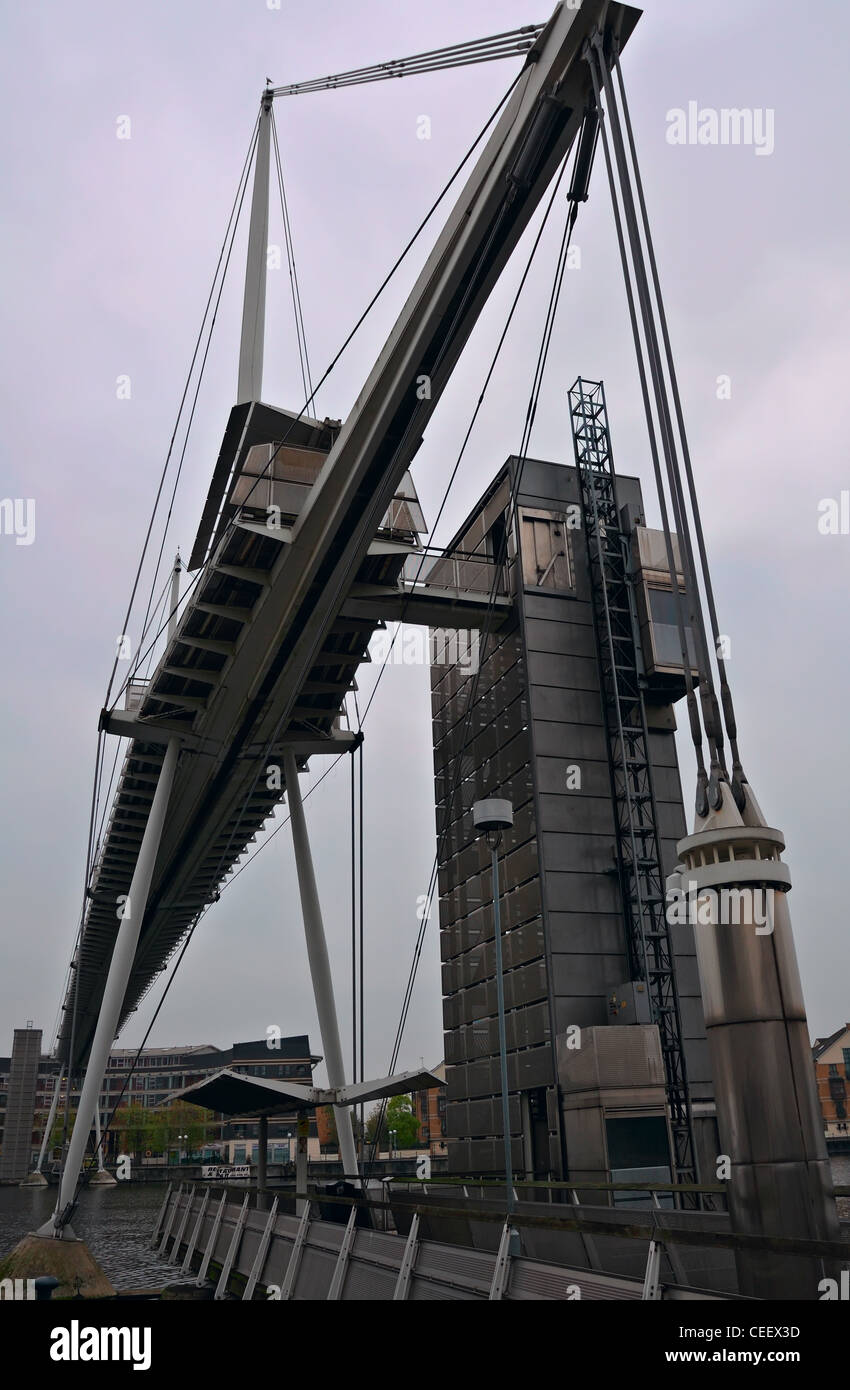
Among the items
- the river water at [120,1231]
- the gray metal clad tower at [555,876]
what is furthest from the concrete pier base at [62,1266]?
the gray metal clad tower at [555,876]

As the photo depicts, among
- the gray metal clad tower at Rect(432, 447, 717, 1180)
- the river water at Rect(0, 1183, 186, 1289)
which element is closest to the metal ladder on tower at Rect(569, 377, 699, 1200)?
the gray metal clad tower at Rect(432, 447, 717, 1180)

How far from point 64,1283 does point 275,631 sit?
42.4 ft

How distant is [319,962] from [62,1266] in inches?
318

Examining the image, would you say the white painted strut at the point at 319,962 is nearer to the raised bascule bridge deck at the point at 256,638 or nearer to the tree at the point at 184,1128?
the raised bascule bridge deck at the point at 256,638

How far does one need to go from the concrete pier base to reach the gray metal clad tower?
30.0 feet

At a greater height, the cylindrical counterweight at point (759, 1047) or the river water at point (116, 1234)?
the cylindrical counterweight at point (759, 1047)

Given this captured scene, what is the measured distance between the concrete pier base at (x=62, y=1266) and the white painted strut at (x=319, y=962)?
5353 millimetres

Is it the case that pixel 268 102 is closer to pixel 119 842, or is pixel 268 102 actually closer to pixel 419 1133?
pixel 119 842

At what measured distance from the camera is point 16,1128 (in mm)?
108312

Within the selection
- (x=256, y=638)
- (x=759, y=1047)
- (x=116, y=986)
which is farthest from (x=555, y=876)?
(x=759, y=1047)

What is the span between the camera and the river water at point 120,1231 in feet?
65.4

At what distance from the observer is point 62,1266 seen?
763 inches

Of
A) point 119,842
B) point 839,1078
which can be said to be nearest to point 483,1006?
point 119,842

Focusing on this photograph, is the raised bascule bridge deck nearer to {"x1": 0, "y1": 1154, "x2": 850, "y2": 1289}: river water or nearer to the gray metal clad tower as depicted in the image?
the gray metal clad tower
